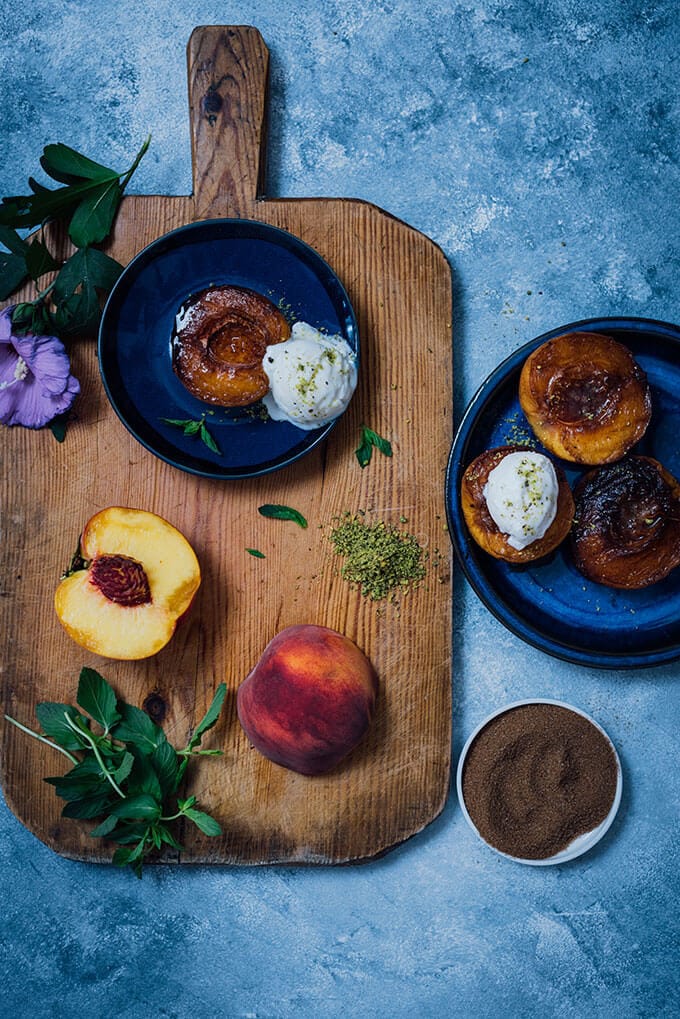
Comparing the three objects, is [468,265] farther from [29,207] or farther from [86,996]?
[86,996]

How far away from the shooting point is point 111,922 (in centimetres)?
153

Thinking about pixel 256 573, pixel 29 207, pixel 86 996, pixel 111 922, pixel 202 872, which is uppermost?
pixel 29 207

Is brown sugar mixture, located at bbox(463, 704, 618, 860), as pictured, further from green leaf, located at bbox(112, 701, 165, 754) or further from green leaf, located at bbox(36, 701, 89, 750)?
green leaf, located at bbox(36, 701, 89, 750)

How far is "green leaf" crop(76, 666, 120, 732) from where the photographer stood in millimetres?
1379

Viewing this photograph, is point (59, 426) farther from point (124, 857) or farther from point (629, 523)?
point (629, 523)

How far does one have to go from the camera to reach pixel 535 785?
1468 mm

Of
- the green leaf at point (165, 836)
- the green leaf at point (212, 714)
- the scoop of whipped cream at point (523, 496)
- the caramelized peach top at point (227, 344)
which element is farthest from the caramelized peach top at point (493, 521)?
the green leaf at point (165, 836)

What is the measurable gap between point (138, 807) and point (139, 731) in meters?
0.13

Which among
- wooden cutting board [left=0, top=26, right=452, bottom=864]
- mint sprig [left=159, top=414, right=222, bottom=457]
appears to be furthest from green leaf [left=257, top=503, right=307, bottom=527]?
mint sprig [left=159, top=414, right=222, bottom=457]

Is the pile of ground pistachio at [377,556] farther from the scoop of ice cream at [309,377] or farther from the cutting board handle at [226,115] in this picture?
the cutting board handle at [226,115]

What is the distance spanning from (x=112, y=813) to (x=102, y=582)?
41 centimetres

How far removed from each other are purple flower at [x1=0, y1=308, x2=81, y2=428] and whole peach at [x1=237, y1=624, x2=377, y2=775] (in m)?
0.59

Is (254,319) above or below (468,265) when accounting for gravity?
below

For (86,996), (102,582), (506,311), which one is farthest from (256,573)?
(86,996)
